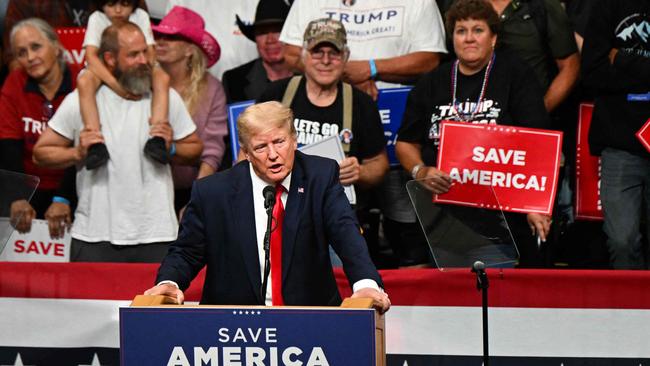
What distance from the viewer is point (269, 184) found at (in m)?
5.28

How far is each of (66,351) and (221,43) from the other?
10.2 ft

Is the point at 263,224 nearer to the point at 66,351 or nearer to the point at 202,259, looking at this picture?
the point at 202,259

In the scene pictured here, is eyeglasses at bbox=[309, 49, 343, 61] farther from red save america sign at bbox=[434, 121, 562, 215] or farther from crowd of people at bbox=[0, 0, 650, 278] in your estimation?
red save america sign at bbox=[434, 121, 562, 215]

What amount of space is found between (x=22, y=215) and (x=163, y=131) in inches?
39.5

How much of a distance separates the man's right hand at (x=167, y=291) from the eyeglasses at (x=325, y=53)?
272 centimetres

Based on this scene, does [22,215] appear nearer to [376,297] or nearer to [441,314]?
[441,314]

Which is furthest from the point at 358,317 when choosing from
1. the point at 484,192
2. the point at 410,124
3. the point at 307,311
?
the point at 410,124

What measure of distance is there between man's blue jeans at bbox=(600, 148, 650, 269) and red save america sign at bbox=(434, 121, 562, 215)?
41 centimetres

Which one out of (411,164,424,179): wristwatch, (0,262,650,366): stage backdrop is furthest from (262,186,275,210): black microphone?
(411,164,424,179): wristwatch

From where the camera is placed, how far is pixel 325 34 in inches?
293

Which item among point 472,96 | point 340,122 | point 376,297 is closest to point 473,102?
point 472,96

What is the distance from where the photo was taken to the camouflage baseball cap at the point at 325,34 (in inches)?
293

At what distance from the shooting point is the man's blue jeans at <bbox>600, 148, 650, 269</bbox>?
7.16 m

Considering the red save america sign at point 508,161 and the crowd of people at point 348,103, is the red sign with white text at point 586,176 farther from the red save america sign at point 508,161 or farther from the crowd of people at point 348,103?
the red save america sign at point 508,161
